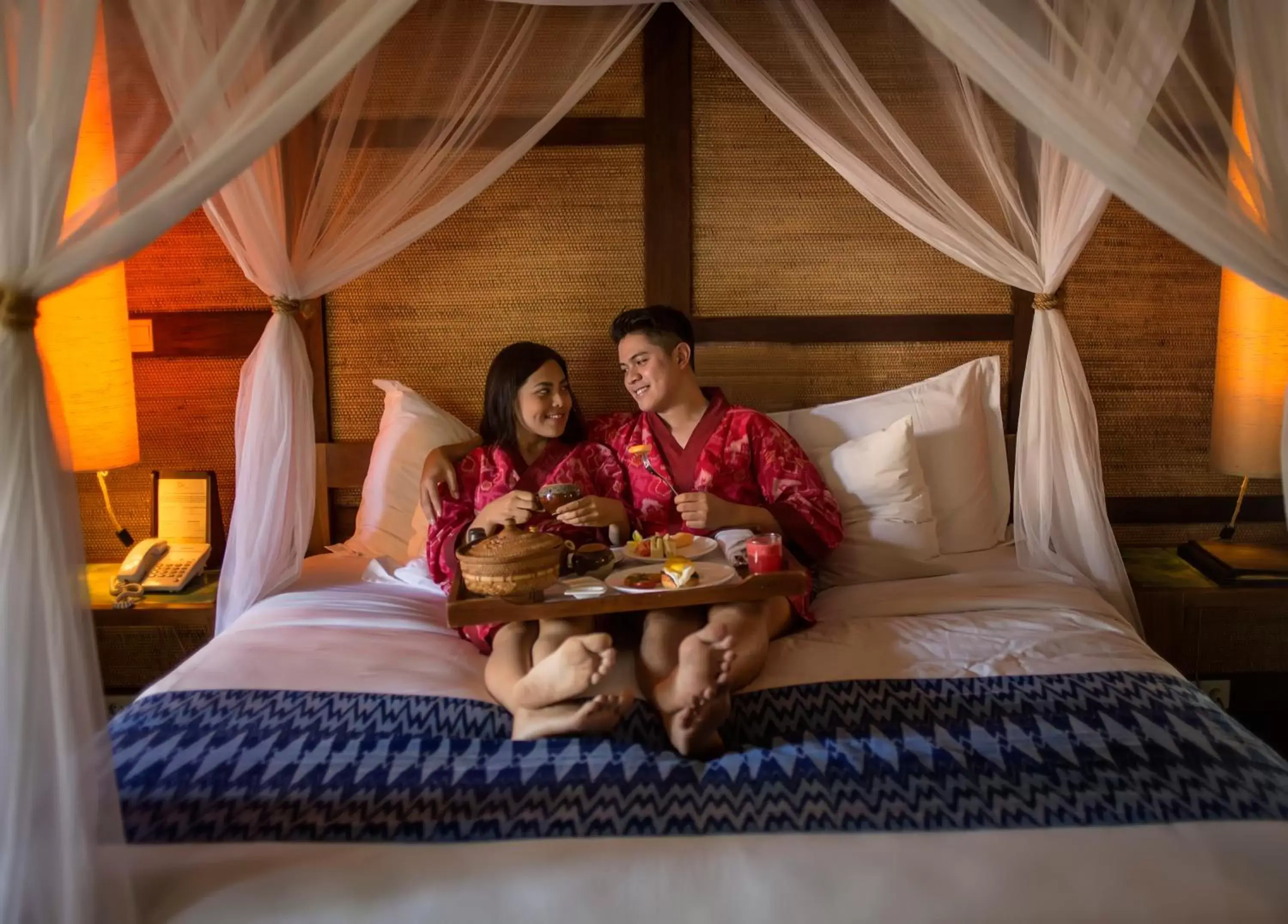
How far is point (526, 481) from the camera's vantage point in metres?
2.60

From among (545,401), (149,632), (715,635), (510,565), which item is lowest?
(149,632)

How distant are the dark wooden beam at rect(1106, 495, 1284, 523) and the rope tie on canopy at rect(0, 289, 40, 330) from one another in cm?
295

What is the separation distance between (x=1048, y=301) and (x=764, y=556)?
1.22m

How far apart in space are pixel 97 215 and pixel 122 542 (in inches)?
71.4

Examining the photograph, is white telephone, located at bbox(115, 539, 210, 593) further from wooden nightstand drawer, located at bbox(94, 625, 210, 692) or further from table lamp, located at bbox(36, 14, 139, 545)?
table lamp, located at bbox(36, 14, 139, 545)

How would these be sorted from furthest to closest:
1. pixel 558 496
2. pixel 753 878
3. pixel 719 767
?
pixel 558 496, pixel 719 767, pixel 753 878

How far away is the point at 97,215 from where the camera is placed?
1550 mm

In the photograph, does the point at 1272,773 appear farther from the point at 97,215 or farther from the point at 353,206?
the point at 353,206

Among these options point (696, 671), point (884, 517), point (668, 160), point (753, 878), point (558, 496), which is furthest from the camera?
point (668, 160)

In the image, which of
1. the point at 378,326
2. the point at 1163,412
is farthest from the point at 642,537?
the point at 1163,412

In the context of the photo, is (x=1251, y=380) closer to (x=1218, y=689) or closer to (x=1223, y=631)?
(x=1223, y=631)

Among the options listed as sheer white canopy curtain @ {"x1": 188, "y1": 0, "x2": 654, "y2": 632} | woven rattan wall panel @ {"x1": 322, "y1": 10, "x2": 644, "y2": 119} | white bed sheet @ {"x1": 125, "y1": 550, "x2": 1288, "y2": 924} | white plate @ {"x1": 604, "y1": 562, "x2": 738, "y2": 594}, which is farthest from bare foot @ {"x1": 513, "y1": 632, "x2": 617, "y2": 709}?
woven rattan wall panel @ {"x1": 322, "y1": 10, "x2": 644, "y2": 119}

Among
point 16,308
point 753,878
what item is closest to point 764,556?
point 753,878

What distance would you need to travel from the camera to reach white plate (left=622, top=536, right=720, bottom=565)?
2.28 m
